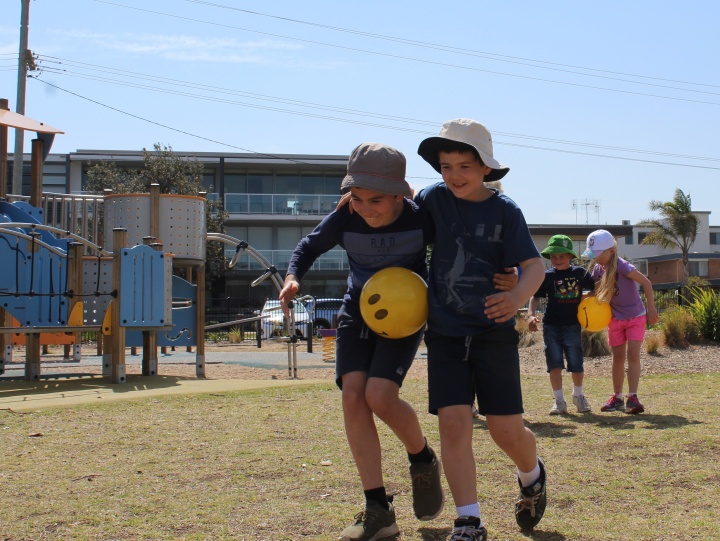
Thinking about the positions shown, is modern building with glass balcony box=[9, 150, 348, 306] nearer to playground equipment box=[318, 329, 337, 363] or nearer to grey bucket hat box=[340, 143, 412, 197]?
playground equipment box=[318, 329, 337, 363]

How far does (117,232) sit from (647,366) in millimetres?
8508

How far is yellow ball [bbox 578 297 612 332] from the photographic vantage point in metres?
7.86

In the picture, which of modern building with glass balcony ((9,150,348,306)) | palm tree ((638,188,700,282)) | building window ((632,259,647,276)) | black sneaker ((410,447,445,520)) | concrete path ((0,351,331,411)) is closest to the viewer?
black sneaker ((410,447,445,520))

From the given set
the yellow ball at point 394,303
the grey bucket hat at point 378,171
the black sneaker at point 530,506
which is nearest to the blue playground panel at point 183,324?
the grey bucket hat at point 378,171

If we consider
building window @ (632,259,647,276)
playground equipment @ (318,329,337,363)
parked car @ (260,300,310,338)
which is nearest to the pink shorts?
playground equipment @ (318,329,337,363)

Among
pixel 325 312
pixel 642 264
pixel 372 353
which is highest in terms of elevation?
pixel 642 264

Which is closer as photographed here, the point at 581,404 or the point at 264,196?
the point at 581,404

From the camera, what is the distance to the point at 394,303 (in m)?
3.77

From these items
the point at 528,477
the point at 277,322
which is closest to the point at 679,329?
the point at 528,477

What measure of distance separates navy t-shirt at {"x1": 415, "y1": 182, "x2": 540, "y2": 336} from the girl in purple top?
14.2 feet

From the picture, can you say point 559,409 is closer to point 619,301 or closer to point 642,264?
point 619,301

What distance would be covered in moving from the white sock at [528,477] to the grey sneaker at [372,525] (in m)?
0.60

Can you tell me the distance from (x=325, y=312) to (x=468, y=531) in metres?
31.6

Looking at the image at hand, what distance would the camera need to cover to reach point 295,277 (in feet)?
14.1
